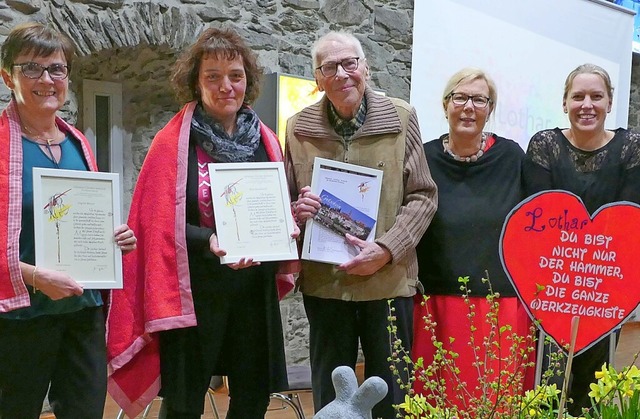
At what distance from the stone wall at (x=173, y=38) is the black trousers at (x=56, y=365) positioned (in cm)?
179

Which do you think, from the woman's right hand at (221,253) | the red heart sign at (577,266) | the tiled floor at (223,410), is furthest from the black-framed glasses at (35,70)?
the tiled floor at (223,410)

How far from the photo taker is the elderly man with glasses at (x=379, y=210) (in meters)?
2.19

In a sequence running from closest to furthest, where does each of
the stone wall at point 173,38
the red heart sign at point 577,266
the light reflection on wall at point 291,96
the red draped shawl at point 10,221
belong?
the red heart sign at point 577,266 → the red draped shawl at point 10,221 → the stone wall at point 173,38 → the light reflection on wall at point 291,96

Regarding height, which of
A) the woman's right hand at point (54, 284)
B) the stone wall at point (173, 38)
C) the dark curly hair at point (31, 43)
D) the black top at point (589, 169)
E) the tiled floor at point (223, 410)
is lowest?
the tiled floor at point (223, 410)

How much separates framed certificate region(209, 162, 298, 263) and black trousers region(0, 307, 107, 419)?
0.42 m

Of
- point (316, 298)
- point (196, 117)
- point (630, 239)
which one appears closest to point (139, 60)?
point (196, 117)

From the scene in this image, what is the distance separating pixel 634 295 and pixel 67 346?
55.6 inches

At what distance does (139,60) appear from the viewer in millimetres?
3932

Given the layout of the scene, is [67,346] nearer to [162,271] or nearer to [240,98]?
[162,271]

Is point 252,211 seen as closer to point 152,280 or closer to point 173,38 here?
point 152,280

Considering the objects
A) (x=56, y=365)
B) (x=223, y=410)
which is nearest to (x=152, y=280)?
(x=56, y=365)

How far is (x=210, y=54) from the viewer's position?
2084 mm

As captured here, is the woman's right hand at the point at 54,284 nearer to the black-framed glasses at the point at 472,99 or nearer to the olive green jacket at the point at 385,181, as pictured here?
the olive green jacket at the point at 385,181

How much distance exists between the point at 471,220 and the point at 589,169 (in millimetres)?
429
